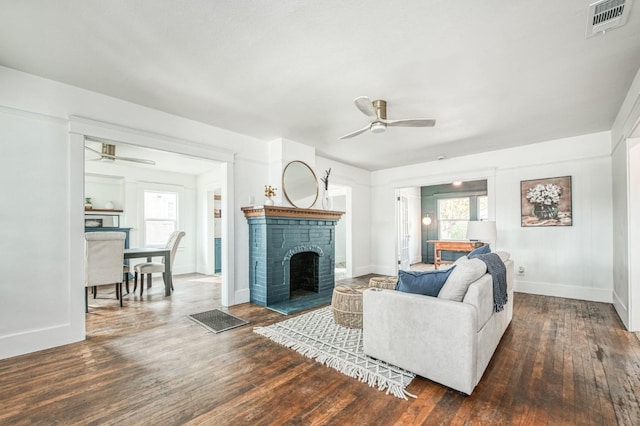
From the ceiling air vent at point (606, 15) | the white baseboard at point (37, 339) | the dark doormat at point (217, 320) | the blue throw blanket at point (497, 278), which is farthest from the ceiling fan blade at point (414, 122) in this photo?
the white baseboard at point (37, 339)

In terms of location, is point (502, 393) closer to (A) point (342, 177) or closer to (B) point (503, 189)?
(B) point (503, 189)

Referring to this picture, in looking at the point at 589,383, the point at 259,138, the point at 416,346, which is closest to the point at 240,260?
the point at 259,138

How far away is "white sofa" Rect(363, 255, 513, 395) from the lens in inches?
75.9

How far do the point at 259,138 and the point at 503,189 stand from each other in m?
4.39

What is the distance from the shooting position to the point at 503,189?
5242 mm

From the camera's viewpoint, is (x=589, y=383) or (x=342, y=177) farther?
(x=342, y=177)

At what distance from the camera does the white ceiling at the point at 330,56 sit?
1.90 m

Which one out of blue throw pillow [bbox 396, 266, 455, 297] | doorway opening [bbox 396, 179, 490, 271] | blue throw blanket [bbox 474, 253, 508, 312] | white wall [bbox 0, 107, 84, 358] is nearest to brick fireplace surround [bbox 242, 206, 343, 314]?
blue throw pillow [bbox 396, 266, 455, 297]

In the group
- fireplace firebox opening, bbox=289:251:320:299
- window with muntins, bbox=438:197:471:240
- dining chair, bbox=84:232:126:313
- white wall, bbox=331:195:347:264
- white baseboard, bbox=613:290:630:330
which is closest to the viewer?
white baseboard, bbox=613:290:630:330

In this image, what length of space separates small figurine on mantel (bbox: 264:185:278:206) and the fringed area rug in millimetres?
1708

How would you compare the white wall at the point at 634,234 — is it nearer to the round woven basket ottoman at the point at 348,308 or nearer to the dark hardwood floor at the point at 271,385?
the dark hardwood floor at the point at 271,385

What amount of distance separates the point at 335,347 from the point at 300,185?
2814mm

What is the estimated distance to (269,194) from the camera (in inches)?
175

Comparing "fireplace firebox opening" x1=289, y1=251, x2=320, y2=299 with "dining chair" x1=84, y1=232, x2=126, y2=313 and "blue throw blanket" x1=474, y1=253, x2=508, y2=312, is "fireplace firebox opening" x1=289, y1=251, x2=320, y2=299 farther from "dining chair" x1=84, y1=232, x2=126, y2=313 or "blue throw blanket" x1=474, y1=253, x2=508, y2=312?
"blue throw blanket" x1=474, y1=253, x2=508, y2=312
